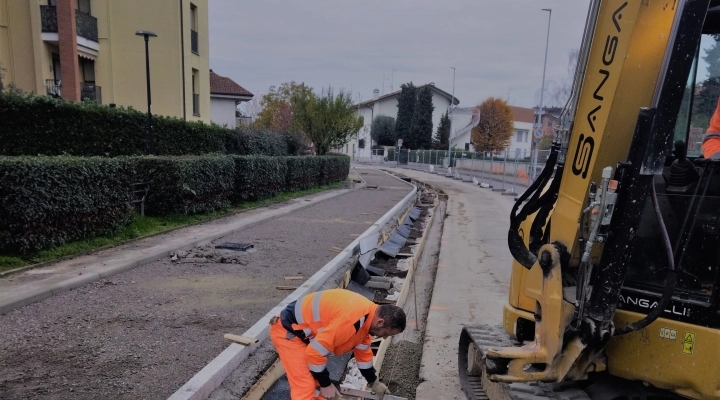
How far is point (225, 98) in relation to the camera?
3619 centimetres

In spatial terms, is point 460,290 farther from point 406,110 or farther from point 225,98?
point 406,110

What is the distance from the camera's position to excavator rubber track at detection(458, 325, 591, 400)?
126 inches

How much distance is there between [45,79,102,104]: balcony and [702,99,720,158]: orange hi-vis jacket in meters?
20.6

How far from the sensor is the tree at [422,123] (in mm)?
67625

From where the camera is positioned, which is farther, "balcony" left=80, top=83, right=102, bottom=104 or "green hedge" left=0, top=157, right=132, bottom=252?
"balcony" left=80, top=83, right=102, bottom=104

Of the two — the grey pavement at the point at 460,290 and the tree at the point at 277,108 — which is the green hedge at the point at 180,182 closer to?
the grey pavement at the point at 460,290

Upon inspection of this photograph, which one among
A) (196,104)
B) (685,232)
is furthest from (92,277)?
(196,104)

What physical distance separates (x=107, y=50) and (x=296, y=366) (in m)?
23.0

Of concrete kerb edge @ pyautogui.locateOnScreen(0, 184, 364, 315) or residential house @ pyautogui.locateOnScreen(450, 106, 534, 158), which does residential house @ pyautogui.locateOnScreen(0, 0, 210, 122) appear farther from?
residential house @ pyautogui.locateOnScreen(450, 106, 534, 158)

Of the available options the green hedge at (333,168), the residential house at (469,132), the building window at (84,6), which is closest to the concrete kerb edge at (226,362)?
the green hedge at (333,168)

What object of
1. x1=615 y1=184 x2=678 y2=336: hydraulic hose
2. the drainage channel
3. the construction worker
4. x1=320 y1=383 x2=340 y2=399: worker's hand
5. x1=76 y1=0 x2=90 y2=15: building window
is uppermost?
x1=76 y1=0 x2=90 y2=15: building window

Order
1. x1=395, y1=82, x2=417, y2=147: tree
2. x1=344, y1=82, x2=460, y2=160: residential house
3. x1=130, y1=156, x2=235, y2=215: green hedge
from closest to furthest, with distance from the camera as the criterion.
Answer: x1=130, y1=156, x2=235, y2=215: green hedge < x1=395, y1=82, x2=417, y2=147: tree < x1=344, y1=82, x2=460, y2=160: residential house

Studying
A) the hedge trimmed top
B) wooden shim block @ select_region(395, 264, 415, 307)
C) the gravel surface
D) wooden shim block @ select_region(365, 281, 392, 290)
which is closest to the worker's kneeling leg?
the gravel surface

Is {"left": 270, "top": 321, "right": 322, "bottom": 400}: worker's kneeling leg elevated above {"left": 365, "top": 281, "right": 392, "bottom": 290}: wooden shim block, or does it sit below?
above
